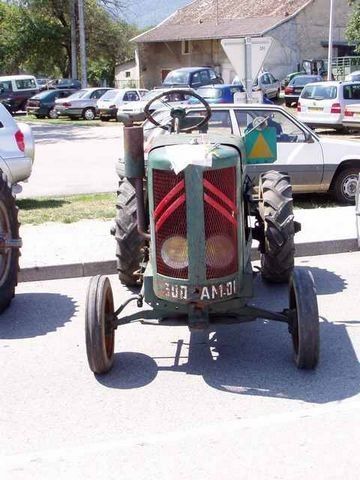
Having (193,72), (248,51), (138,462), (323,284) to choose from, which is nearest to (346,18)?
(193,72)

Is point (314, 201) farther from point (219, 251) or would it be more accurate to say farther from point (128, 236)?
point (219, 251)

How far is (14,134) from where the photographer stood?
39.3 feet

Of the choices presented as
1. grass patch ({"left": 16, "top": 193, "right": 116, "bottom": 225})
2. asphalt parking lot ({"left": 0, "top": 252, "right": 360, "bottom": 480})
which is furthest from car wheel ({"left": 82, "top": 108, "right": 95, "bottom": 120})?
asphalt parking lot ({"left": 0, "top": 252, "right": 360, "bottom": 480})

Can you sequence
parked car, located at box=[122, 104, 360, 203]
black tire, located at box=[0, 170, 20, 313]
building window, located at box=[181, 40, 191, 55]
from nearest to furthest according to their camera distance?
black tire, located at box=[0, 170, 20, 313]
parked car, located at box=[122, 104, 360, 203]
building window, located at box=[181, 40, 191, 55]

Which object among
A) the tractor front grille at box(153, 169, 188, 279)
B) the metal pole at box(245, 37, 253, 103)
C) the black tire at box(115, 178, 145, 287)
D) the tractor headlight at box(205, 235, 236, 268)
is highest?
the metal pole at box(245, 37, 253, 103)

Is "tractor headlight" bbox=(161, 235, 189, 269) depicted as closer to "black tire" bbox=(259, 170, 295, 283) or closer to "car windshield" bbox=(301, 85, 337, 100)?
"black tire" bbox=(259, 170, 295, 283)

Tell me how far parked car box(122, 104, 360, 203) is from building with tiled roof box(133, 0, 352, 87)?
39.3 metres

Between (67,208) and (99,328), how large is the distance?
669cm

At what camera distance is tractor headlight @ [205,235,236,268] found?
5055mm

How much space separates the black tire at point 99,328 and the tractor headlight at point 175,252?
54cm

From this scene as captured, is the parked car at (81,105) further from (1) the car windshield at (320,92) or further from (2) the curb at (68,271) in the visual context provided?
(2) the curb at (68,271)

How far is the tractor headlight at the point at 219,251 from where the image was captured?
199 inches

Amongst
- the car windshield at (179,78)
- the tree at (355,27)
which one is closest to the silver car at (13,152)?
the car windshield at (179,78)

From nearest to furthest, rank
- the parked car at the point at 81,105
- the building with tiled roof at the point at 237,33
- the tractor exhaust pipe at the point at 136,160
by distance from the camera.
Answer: the tractor exhaust pipe at the point at 136,160 → the parked car at the point at 81,105 → the building with tiled roof at the point at 237,33
